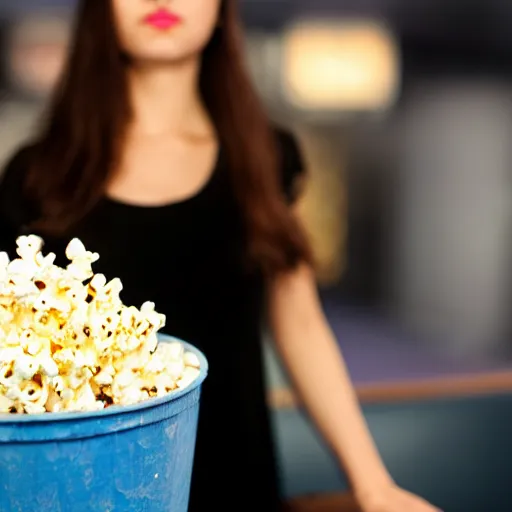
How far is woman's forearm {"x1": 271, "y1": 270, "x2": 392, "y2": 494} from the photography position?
915 mm

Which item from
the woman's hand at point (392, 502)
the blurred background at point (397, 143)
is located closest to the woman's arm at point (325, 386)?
the woman's hand at point (392, 502)

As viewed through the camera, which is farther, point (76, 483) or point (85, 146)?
point (85, 146)

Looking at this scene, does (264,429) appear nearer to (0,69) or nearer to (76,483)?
(76,483)

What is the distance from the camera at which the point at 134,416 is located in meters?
0.50

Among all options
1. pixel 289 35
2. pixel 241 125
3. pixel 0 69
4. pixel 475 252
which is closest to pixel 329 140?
pixel 289 35

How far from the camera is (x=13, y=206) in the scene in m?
1.01

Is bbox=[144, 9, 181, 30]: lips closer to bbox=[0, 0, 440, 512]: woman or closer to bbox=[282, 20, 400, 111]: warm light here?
bbox=[0, 0, 440, 512]: woman

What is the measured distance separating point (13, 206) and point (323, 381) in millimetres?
482

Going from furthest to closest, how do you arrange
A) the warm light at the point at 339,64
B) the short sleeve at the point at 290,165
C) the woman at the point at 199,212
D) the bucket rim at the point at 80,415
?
the warm light at the point at 339,64 < the short sleeve at the point at 290,165 < the woman at the point at 199,212 < the bucket rim at the point at 80,415

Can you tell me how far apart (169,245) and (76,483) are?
0.52 metres

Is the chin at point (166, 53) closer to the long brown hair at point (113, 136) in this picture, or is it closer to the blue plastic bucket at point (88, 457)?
the long brown hair at point (113, 136)

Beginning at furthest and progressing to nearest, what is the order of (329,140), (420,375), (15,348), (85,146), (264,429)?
(329,140), (420,375), (264,429), (85,146), (15,348)

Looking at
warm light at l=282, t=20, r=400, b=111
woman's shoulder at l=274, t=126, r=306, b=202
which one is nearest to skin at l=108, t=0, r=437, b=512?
woman's shoulder at l=274, t=126, r=306, b=202

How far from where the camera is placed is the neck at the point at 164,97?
3.30ft
